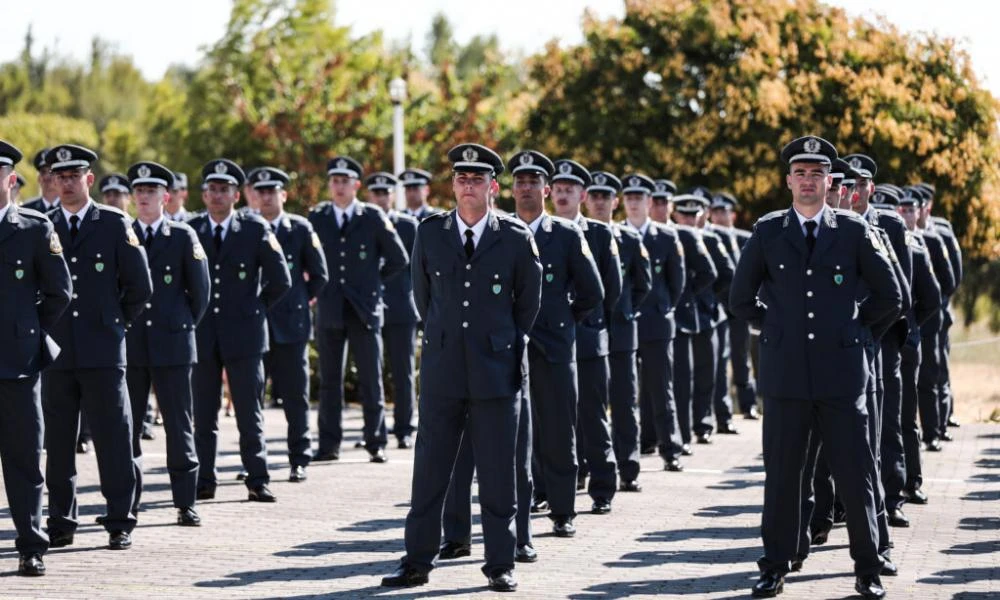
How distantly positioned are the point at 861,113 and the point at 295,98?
16.1 m

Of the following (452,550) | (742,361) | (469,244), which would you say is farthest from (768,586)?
(742,361)

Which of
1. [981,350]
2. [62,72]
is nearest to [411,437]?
[981,350]

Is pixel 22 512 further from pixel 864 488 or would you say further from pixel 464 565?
pixel 864 488

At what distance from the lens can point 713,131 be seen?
27.1 meters

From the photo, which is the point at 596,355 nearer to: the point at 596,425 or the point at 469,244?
the point at 596,425

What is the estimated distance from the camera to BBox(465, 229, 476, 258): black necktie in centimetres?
970

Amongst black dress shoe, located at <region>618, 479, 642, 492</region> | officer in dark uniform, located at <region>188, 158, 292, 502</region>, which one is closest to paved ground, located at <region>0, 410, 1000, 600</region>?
black dress shoe, located at <region>618, 479, 642, 492</region>

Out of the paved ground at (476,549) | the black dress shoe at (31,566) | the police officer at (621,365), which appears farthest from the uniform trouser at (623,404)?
the black dress shoe at (31,566)

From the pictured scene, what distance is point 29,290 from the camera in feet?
33.2

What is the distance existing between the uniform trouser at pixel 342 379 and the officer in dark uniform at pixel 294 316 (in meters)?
0.98

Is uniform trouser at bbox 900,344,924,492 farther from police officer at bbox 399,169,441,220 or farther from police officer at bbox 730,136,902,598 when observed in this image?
police officer at bbox 399,169,441,220

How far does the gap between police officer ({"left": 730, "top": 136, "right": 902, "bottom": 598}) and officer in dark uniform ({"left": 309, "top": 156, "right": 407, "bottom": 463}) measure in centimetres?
656

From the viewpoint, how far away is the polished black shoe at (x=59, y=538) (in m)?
11.0

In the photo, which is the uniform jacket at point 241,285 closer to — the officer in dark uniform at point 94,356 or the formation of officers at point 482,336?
the formation of officers at point 482,336
